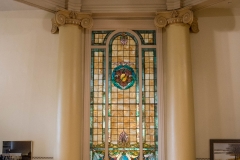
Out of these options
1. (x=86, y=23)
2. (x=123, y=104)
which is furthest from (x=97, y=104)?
(x=86, y=23)

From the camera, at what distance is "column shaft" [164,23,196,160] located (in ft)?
19.2

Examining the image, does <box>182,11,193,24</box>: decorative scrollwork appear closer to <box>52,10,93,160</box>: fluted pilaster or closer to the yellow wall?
the yellow wall

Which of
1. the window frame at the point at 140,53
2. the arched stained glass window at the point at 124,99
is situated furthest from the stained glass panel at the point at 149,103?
the window frame at the point at 140,53

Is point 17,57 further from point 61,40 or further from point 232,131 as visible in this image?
point 232,131

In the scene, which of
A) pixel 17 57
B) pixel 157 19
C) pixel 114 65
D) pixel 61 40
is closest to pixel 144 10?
pixel 157 19

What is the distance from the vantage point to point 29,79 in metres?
6.54

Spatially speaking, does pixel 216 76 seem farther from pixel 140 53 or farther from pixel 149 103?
pixel 140 53

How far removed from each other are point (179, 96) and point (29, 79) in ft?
10.7

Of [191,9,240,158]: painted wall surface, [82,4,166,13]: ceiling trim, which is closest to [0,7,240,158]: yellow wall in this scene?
[191,9,240,158]: painted wall surface

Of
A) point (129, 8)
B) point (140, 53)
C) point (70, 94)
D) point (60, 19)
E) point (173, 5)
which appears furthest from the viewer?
point (140, 53)

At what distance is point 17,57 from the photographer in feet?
21.7

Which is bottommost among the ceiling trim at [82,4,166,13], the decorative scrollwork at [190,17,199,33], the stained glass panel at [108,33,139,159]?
the stained glass panel at [108,33,139,159]

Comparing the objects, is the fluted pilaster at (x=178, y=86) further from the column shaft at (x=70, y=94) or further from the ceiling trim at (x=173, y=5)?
the column shaft at (x=70, y=94)

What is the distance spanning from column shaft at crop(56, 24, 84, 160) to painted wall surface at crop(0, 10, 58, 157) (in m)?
0.41
